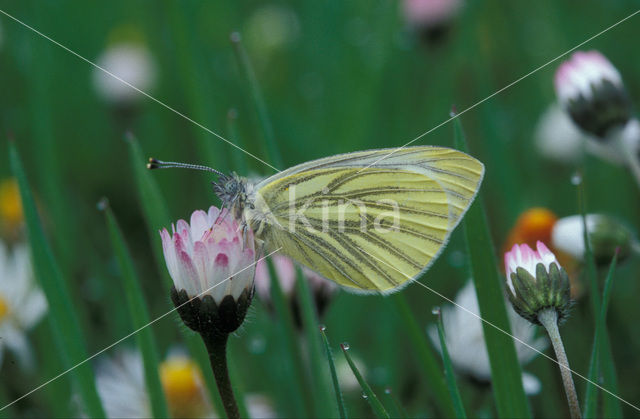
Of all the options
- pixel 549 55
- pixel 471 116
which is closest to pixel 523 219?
pixel 471 116

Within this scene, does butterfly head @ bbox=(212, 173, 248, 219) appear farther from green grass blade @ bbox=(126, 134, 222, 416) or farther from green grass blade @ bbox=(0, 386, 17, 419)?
green grass blade @ bbox=(0, 386, 17, 419)

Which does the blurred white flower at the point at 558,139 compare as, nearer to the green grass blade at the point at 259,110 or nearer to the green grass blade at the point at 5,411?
the green grass blade at the point at 259,110

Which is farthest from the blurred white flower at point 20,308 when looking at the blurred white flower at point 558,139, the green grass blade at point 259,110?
the blurred white flower at point 558,139

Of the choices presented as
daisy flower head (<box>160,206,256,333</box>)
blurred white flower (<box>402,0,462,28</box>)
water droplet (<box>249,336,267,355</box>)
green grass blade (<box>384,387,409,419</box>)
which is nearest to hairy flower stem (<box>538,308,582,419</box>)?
green grass blade (<box>384,387,409,419</box>)

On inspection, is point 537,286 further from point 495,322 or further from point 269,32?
point 269,32

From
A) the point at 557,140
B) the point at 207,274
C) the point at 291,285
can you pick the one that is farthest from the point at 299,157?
the point at 207,274
